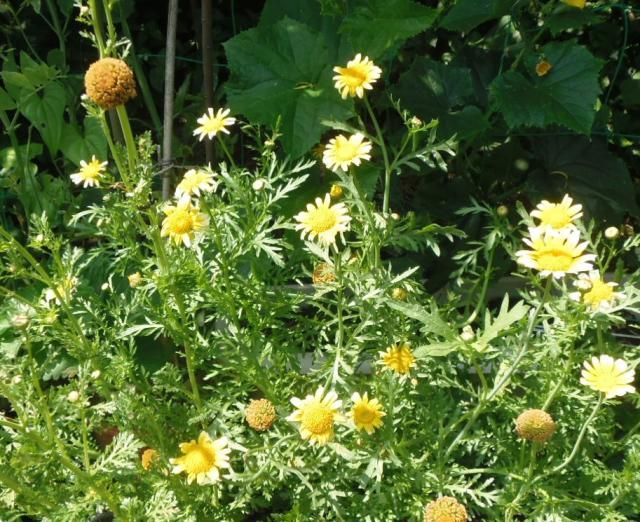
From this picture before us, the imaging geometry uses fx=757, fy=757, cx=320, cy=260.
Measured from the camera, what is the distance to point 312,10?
1867mm

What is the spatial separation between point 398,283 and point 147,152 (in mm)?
464

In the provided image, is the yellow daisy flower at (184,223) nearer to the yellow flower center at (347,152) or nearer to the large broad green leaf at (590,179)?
the yellow flower center at (347,152)

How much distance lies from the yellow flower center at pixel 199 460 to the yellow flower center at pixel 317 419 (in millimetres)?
180

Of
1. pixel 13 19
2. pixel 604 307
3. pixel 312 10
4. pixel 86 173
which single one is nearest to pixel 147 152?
pixel 86 173

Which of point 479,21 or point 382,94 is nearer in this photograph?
point 479,21

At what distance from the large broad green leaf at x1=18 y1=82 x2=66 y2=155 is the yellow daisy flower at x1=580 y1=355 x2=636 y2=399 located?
147cm

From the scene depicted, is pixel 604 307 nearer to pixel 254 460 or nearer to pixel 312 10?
pixel 254 460

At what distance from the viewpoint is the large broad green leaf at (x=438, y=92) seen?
170 cm

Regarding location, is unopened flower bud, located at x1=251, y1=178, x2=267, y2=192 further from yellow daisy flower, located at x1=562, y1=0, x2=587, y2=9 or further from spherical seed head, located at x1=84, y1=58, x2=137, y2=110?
yellow daisy flower, located at x1=562, y1=0, x2=587, y2=9

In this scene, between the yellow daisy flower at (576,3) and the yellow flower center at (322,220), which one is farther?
the yellow daisy flower at (576,3)

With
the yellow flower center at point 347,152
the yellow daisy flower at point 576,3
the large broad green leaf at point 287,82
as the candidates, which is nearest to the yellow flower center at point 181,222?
the yellow flower center at point 347,152

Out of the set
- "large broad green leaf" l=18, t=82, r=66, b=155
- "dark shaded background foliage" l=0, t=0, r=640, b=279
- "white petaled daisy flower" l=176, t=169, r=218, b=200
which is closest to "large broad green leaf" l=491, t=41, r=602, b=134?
"dark shaded background foliage" l=0, t=0, r=640, b=279

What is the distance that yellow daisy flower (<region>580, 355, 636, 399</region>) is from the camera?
113 cm

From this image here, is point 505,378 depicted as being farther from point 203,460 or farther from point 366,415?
point 203,460
